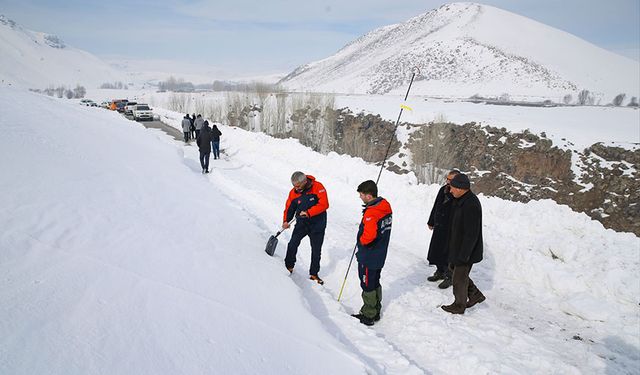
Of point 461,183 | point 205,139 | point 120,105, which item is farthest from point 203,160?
point 120,105

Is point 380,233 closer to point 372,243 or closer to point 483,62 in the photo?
point 372,243

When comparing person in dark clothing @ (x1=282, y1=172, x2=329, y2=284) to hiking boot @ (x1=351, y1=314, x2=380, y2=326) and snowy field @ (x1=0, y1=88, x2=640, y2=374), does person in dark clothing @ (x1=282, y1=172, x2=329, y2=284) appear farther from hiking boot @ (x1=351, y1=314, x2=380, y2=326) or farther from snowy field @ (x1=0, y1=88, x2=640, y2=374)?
hiking boot @ (x1=351, y1=314, x2=380, y2=326)

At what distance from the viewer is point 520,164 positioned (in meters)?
23.6

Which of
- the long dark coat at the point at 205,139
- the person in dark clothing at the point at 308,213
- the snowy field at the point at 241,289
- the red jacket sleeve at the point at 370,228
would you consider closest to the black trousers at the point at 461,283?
the snowy field at the point at 241,289

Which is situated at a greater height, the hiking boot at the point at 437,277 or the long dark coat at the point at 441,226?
the long dark coat at the point at 441,226

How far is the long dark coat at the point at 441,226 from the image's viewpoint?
6.20 meters

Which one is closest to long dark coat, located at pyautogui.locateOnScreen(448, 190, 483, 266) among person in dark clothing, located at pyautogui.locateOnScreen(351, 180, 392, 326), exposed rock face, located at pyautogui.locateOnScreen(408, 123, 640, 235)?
person in dark clothing, located at pyautogui.locateOnScreen(351, 180, 392, 326)

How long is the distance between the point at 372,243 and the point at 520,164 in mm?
22855

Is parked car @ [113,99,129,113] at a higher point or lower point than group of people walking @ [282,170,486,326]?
higher

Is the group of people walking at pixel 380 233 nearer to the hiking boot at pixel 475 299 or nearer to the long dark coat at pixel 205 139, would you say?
the hiking boot at pixel 475 299

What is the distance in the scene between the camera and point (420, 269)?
718cm

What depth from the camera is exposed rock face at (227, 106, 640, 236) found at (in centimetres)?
1877

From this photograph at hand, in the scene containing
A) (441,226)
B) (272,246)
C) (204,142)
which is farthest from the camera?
(204,142)

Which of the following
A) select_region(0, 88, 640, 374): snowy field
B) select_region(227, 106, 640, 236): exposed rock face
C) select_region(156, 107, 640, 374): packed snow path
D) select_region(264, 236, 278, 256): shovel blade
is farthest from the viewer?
select_region(227, 106, 640, 236): exposed rock face
